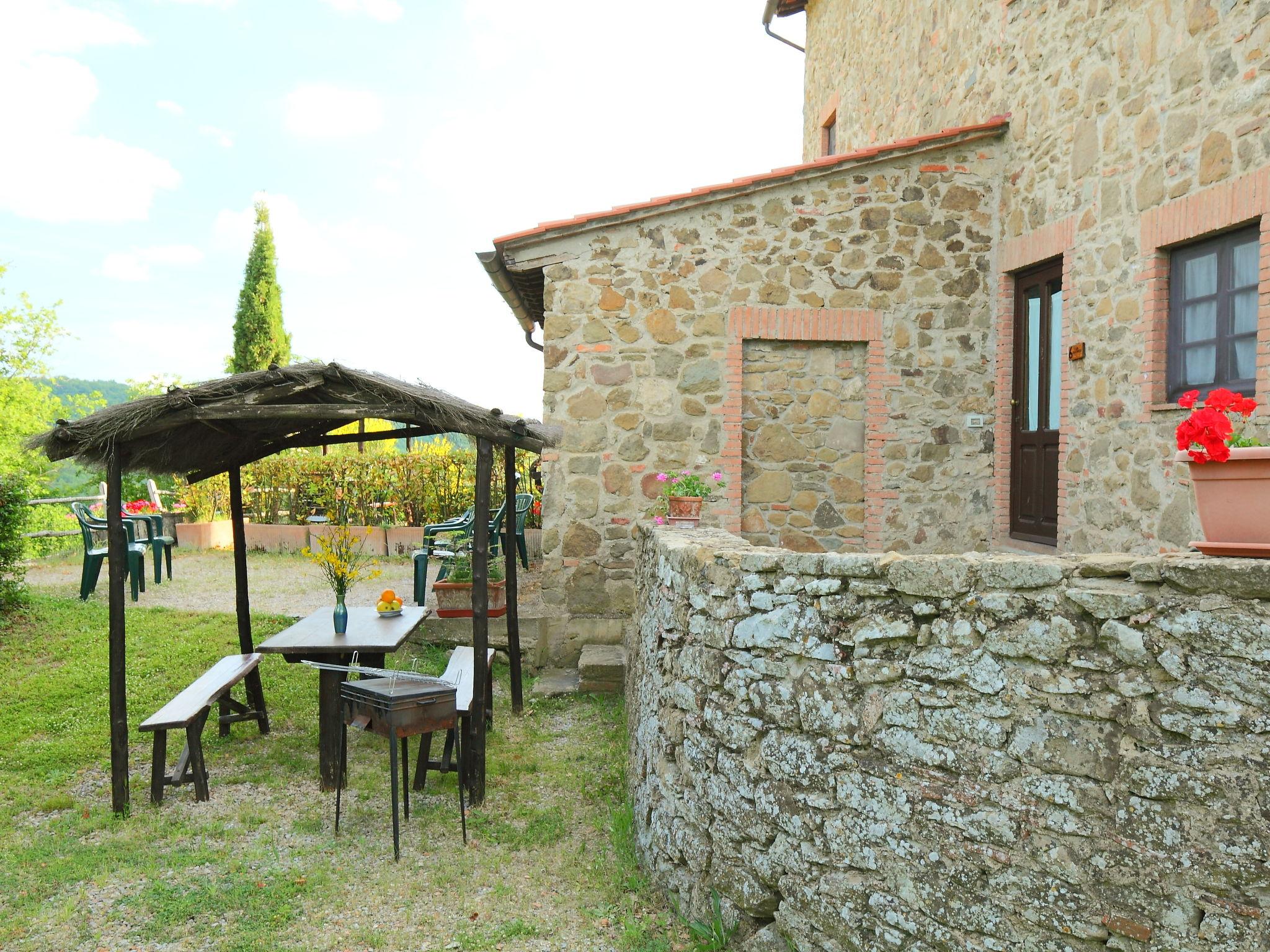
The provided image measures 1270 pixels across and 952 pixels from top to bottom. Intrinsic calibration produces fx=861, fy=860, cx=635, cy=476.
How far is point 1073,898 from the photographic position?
2.48 meters

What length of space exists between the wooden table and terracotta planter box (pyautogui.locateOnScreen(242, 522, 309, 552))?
8023 mm

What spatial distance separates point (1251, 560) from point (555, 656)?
225 inches

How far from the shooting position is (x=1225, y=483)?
242 cm

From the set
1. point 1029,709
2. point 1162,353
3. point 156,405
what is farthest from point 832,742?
point 1162,353

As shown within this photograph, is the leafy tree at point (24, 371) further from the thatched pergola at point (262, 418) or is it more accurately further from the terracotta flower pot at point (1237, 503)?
the terracotta flower pot at point (1237, 503)

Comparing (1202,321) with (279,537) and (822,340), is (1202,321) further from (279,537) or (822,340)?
(279,537)

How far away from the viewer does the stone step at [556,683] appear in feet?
22.3

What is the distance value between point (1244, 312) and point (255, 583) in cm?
1029

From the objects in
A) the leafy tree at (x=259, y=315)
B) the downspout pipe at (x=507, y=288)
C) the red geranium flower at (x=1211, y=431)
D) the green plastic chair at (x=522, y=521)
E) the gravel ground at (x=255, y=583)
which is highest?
the leafy tree at (x=259, y=315)

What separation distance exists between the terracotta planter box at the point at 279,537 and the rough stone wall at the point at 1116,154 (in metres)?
10.7

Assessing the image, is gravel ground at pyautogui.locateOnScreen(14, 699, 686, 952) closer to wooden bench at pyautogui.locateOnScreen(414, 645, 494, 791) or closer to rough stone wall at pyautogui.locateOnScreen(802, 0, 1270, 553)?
wooden bench at pyautogui.locateOnScreen(414, 645, 494, 791)

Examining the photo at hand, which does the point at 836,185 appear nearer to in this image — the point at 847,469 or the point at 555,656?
the point at 847,469

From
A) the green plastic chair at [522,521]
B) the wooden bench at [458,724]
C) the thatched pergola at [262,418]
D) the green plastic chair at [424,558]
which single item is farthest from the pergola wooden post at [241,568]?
the green plastic chair at [522,521]

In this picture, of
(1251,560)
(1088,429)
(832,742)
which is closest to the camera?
(1251,560)
